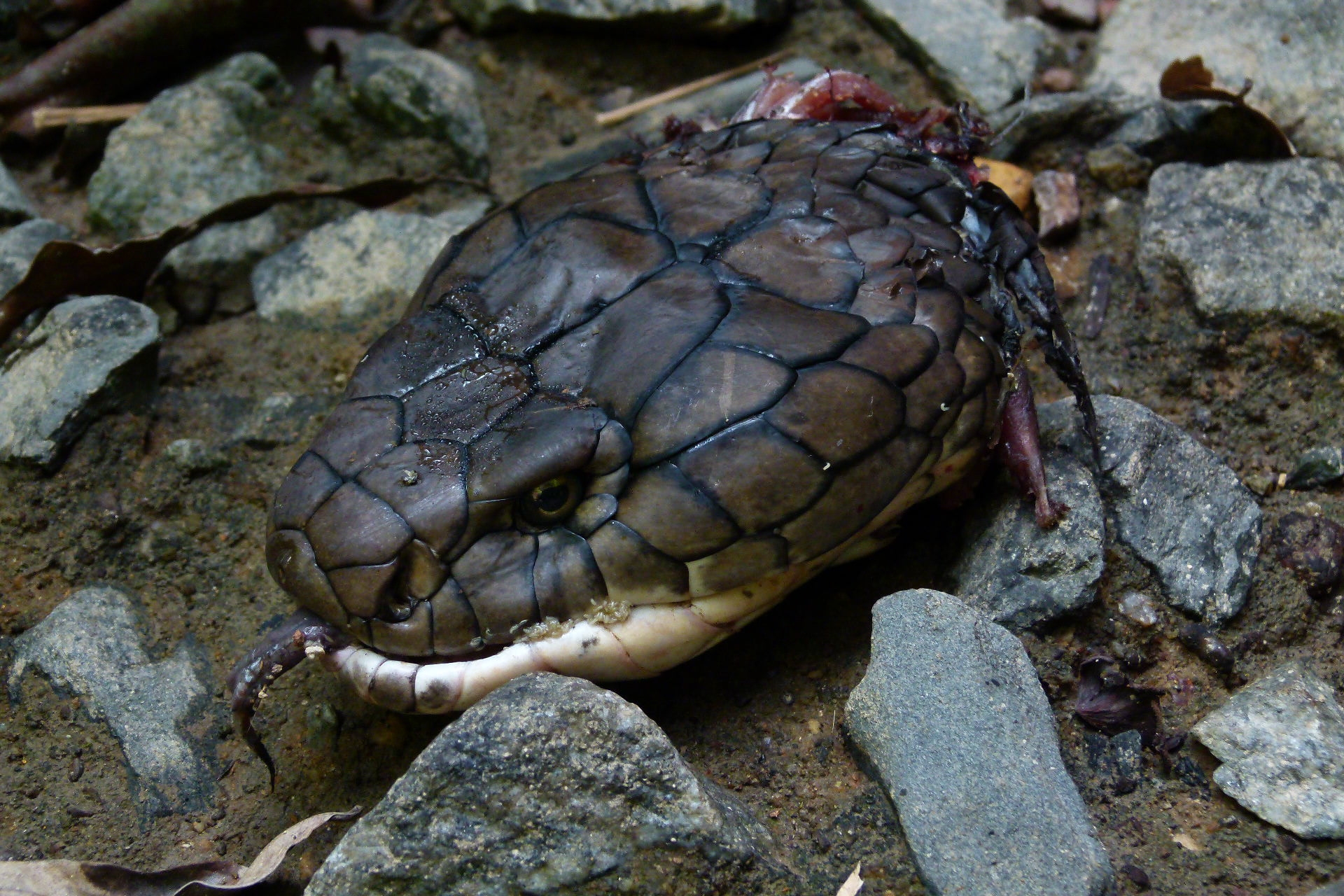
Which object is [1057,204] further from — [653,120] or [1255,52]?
[653,120]

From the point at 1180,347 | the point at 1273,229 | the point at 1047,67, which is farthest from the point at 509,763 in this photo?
A: the point at 1047,67

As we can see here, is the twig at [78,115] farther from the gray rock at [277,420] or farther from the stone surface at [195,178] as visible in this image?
the gray rock at [277,420]

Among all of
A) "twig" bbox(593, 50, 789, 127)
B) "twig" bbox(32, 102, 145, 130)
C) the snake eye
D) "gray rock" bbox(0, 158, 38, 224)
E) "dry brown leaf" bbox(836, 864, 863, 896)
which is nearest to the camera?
"dry brown leaf" bbox(836, 864, 863, 896)

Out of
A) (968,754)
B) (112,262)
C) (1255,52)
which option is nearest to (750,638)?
(968,754)

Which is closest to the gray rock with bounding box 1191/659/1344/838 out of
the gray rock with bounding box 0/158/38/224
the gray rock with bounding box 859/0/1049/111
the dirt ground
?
the dirt ground

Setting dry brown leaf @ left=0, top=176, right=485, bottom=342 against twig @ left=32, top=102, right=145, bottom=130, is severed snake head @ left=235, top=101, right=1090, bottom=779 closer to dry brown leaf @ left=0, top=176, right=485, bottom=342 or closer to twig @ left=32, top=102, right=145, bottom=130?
dry brown leaf @ left=0, top=176, right=485, bottom=342

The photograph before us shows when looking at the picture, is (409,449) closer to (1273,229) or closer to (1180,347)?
(1180,347)
